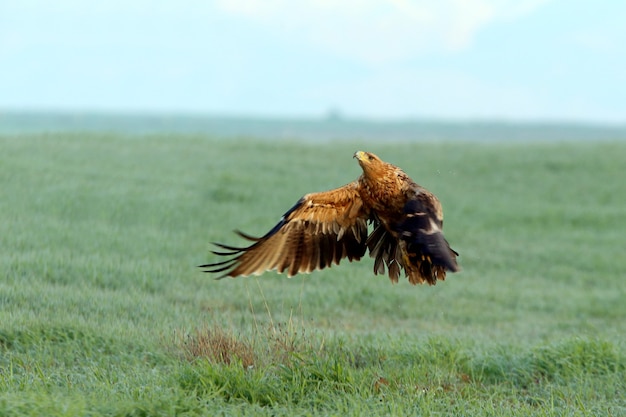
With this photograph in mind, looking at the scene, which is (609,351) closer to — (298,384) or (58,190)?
(298,384)

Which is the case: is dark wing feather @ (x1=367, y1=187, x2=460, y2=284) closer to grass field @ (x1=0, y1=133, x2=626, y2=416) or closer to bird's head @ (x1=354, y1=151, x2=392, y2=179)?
bird's head @ (x1=354, y1=151, x2=392, y2=179)

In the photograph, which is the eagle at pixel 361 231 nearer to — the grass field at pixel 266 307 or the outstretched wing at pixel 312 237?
the outstretched wing at pixel 312 237

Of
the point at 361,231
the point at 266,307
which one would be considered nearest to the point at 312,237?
the point at 361,231

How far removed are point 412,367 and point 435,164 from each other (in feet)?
61.4

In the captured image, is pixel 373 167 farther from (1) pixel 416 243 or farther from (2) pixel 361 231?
(2) pixel 361 231

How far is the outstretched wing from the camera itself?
6.51m

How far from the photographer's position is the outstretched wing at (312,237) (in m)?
6.51

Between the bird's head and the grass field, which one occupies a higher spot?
the bird's head

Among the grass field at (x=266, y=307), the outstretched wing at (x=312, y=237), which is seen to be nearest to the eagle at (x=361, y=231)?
the outstretched wing at (x=312, y=237)

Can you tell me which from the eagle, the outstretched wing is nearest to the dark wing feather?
the eagle

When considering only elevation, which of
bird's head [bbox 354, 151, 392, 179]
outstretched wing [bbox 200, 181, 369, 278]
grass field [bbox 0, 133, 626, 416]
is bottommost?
grass field [bbox 0, 133, 626, 416]

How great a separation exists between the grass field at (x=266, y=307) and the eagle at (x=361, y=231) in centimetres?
60

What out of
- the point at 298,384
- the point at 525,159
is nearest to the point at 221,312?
the point at 298,384

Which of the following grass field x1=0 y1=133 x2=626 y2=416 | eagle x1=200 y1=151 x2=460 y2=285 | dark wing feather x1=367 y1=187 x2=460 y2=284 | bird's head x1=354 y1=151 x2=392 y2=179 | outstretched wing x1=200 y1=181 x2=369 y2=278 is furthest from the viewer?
outstretched wing x1=200 y1=181 x2=369 y2=278
